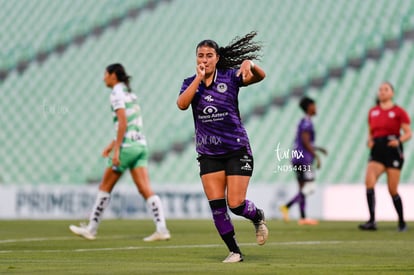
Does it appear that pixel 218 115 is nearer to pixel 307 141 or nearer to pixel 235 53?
pixel 235 53

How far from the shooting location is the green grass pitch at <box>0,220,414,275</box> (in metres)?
6.92

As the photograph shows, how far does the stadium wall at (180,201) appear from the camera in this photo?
18.1m

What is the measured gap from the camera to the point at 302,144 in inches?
635

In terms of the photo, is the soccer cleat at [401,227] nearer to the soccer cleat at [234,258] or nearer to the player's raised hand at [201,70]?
the soccer cleat at [234,258]

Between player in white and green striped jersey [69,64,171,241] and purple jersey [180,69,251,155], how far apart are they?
3.26m

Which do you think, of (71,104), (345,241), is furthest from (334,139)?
→ (345,241)

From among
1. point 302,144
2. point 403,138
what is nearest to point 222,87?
point 403,138

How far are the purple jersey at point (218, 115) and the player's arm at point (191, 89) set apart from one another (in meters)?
0.18

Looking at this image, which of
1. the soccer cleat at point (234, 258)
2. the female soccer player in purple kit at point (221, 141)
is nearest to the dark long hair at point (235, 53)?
the female soccer player in purple kit at point (221, 141)

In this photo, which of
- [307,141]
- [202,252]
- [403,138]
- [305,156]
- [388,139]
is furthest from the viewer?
[305,156]

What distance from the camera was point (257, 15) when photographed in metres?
24.6

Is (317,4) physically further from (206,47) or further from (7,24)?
(206,47)

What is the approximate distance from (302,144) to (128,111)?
5.61 metres

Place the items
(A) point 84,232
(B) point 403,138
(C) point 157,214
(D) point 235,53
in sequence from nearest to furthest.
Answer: (D) point 235,53, (C) point 157,214, (A) point 84,232, (B) point 403,138
